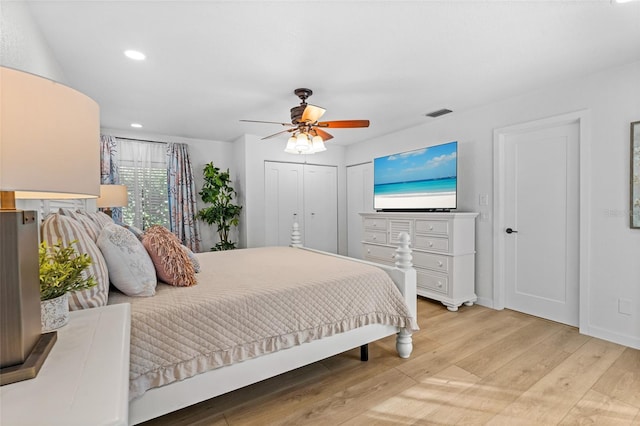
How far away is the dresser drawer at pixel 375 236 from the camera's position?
420 cm

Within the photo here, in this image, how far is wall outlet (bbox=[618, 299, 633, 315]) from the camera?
2459 millimetres

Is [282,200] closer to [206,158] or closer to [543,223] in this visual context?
[206,158]

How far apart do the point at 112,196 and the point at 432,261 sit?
3626mm

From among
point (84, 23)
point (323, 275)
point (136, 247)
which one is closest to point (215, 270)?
point (136, 247)

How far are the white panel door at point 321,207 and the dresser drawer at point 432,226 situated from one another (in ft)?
7.32

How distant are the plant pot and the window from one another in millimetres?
3910

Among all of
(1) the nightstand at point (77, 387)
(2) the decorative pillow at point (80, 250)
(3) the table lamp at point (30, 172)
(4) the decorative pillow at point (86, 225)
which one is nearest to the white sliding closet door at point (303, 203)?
(4) the decorative pillow at point (86, 225)

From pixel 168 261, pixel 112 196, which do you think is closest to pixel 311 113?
pixel 168 261

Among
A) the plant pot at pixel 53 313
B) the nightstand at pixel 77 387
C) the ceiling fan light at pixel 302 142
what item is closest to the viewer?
the nightstand at pixel 77 387

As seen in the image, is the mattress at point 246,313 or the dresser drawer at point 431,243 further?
the dresser drawer at point 431,243

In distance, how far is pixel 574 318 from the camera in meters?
2.86

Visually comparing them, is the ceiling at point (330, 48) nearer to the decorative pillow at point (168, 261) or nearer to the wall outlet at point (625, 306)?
the decorative pillow at point (168, 261)

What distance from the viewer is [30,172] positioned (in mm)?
599

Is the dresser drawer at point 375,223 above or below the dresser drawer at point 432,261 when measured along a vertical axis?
above
